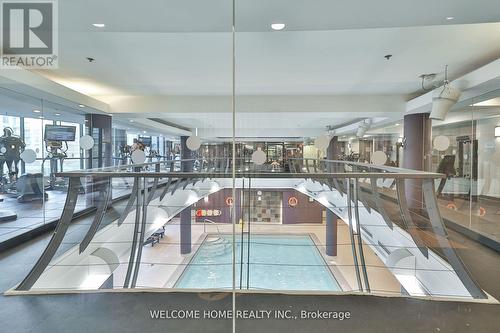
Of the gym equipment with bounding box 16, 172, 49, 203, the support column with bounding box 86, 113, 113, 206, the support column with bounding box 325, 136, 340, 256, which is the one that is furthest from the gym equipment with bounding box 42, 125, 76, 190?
the support column with bounding box 325, 136, 340, 256

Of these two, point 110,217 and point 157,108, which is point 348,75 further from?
point 110,217

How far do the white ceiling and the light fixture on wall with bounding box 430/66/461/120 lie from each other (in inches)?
13.3

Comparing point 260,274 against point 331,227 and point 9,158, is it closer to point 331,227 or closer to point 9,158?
point 331,227

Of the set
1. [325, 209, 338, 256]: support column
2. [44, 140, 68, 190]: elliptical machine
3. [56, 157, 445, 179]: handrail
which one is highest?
[44, 140, 68, 190]: elliptical machine

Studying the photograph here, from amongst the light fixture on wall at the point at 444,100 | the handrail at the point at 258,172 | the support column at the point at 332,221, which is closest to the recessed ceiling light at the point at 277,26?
the handrail at the point at 258,172

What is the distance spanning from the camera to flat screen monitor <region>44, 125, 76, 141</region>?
171 inches

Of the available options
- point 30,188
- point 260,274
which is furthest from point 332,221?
point 30,188

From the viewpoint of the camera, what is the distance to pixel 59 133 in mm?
4504

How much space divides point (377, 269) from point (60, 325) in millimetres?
3029

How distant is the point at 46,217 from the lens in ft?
13.1

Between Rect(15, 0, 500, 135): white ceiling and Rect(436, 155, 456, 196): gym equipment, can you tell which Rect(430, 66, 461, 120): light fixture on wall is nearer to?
Rect(15, 0, 500, 135): white ceiling

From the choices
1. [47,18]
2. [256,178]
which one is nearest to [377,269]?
[256,178]

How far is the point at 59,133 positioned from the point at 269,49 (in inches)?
150

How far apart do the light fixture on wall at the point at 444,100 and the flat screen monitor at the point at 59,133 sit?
5699 millimetres
